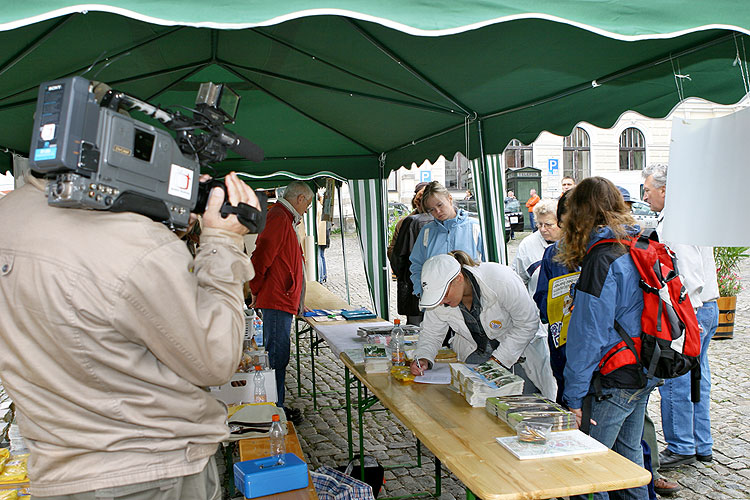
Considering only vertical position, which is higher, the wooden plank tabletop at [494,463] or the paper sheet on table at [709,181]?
the paper sheet on table at [709,181]

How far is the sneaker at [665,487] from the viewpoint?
3479 mm

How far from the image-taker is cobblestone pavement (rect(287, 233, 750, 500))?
12.0 feet

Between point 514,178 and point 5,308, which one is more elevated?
point 514,178

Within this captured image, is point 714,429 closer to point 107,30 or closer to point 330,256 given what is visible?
point 107,30

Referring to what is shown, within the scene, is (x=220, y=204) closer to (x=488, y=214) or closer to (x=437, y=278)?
(x=437, y=278)

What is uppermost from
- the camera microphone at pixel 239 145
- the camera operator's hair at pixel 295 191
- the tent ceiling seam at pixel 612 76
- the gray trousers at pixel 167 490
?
the tent ceiling seam at pixel 612 76

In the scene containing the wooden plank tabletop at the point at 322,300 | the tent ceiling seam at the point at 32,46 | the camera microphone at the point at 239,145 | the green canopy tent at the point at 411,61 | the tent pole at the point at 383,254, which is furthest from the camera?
the tent pole at the point at 383,254

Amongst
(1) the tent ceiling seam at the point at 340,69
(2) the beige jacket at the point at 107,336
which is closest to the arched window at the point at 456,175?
(1) the tent ceiling seam at the point at 340,69

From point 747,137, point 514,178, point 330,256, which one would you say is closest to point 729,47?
point 747,137

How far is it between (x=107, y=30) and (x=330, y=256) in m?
17.3

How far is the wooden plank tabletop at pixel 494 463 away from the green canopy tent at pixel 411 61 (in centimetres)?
132

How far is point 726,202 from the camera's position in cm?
233

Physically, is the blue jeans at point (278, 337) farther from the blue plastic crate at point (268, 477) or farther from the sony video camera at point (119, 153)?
the sony video camera at point (119, 153)

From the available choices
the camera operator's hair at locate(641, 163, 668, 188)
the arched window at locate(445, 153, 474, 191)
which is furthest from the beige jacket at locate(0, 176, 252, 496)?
the arched window at locate(445, 153, 474, 191)
